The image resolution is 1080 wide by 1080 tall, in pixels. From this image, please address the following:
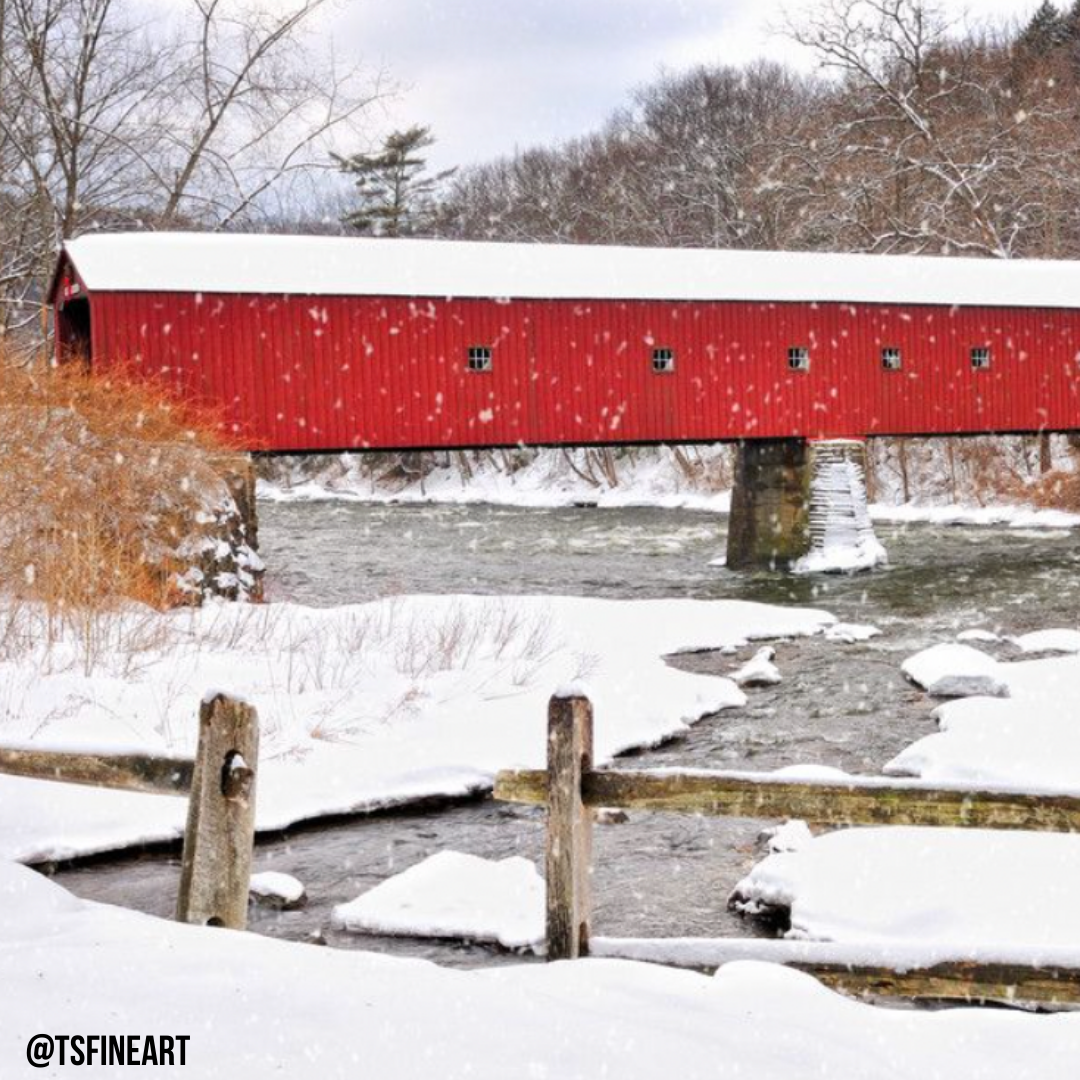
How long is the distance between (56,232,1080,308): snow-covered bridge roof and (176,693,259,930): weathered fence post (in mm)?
14322

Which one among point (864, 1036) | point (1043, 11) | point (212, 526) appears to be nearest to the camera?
point (864, 1036)

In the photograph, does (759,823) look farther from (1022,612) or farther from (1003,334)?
(1003,334)

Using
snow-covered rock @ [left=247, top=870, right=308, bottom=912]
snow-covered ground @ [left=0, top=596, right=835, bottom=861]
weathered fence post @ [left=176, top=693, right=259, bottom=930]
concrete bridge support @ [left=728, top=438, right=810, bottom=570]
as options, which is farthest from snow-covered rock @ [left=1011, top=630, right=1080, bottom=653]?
weathered fence post @ [left=176, top=693, right=259, bottom=930]

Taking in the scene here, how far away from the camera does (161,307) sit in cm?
1728

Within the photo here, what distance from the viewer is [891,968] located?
382 cm

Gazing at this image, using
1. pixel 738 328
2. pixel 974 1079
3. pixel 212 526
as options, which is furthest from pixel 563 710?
pixel 738 328

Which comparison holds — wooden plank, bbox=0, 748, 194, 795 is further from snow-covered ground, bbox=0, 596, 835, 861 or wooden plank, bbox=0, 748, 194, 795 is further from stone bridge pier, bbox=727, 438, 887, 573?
stone bridge pier, bbox=727, 438, 887, 573

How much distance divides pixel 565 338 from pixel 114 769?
16269 millimetres

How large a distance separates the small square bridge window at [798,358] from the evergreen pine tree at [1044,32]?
25434 mm

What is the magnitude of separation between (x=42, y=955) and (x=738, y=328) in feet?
62.1

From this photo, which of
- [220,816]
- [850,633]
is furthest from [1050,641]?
[220,816]

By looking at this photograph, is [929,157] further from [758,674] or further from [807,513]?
[758,674]

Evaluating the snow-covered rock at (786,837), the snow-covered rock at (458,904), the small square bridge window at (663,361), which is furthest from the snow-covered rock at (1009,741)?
the small square bridge window at (663,361)

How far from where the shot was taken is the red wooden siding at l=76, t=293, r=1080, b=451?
1773 centimetres
